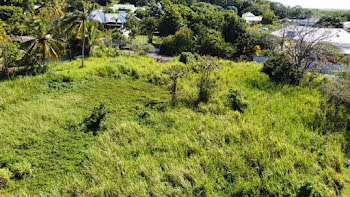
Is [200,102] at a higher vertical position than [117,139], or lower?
higher

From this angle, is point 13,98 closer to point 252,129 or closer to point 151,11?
point 252,129

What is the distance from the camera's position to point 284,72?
42.7 ft

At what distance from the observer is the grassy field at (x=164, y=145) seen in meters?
5.66

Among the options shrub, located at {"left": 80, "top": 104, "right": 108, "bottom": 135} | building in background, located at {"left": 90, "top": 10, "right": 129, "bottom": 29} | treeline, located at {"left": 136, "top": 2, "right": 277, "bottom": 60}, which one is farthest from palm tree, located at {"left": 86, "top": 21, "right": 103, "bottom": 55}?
building in background, located at {"left": 90, "top": 10, "right": 129, "bottom": 29}

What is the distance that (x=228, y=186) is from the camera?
5.69 metres

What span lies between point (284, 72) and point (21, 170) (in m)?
14.5

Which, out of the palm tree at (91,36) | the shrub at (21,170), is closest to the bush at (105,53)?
the palm tree at (91,36)

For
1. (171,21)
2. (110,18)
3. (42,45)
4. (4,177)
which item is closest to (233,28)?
(171,21)

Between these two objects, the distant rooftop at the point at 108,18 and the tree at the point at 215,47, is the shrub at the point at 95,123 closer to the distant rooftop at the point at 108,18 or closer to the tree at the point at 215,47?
the tree at the point at 215,47

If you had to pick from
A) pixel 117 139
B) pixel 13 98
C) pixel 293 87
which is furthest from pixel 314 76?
pixel 13 98

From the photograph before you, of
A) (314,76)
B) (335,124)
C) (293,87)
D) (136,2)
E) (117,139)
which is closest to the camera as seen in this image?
(117,139)

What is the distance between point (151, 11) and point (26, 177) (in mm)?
45154

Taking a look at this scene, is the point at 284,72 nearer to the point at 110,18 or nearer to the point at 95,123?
the point at 95,123

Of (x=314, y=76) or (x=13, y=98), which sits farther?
(x=314, y=76)
